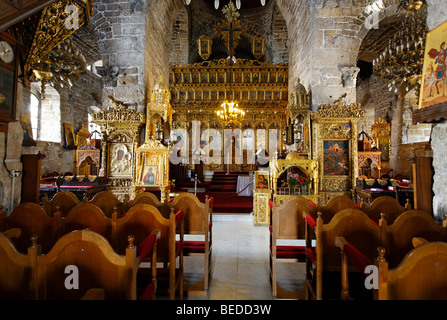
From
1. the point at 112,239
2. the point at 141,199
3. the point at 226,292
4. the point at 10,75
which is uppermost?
the point at 10,75

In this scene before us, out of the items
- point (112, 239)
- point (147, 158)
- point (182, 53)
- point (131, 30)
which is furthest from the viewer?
point (182, 53)

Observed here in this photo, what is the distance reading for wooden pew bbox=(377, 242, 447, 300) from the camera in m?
1.32

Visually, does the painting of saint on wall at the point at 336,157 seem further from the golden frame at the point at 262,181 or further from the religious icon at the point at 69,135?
the religious icon at the point at 69,135

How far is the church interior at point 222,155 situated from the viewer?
1916 mm

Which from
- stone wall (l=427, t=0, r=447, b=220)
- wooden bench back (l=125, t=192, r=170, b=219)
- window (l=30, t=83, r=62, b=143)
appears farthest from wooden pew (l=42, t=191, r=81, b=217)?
window (l=30, t=83, r=62, b=143)

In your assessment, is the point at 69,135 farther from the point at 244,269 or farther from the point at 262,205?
the point at 244,269

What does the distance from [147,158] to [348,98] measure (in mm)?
5937

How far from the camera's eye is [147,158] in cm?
661

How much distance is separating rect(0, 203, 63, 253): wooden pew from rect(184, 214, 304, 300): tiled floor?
1.58 metres

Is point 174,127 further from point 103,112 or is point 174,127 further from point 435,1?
point 435,1

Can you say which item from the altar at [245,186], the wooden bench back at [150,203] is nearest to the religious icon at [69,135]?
the altar at [245,186]

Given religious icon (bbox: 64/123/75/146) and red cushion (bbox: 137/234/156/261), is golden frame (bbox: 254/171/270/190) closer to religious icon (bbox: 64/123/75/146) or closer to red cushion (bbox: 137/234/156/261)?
red cushion (bbox: 137/234/156/261)
